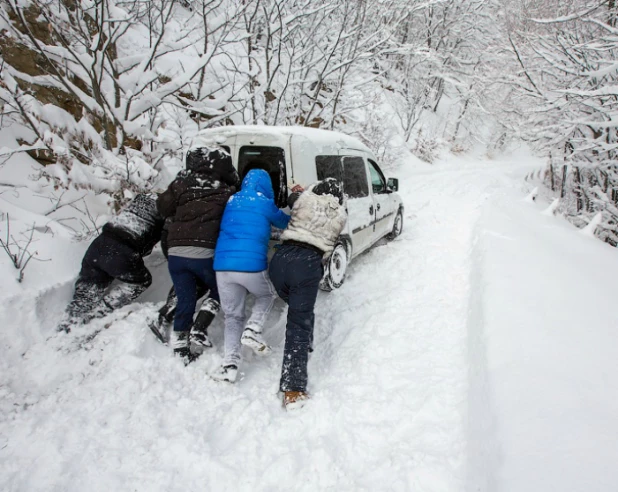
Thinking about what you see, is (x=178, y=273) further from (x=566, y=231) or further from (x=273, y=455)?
(x=566, y=231)

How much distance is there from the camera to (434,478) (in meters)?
1.98

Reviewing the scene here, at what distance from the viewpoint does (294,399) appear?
2.58 metres

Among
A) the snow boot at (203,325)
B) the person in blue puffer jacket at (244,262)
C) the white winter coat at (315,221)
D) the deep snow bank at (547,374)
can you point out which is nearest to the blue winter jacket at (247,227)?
the person in blue puffer jacket at (244,262)

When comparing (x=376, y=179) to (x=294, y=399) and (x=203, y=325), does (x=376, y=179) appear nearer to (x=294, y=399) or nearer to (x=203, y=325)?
(x=203, y=325)

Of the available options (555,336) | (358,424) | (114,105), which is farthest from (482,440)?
(114,105)

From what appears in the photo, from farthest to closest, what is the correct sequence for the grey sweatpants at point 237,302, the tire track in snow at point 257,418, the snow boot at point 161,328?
the snow boot at point 161,328, the grey sweatpants at point 237,302, the tire track in snow at point 257,418

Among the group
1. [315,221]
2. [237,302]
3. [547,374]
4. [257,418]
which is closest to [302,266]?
[315,221]

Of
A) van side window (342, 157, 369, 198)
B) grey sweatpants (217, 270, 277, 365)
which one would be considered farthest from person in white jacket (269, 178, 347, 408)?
van side window (342, 157, 369, 198)

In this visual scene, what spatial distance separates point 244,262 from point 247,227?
307 mm

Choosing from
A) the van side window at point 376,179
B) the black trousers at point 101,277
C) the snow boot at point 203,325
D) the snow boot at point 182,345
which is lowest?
the snow boot at point 182,345

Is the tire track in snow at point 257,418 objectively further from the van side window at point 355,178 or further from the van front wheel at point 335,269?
the van side window at point 355,178

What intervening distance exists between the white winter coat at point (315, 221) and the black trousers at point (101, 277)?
157 centimetres

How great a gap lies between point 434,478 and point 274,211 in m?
2.29

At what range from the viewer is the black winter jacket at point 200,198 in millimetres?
2926
